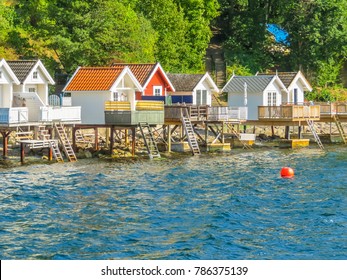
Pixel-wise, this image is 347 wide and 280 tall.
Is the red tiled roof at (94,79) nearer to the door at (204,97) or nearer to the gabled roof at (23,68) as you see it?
the gabled roof at (23,68)

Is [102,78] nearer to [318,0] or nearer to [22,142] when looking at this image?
[22,142]

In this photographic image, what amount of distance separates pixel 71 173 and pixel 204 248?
827 inches

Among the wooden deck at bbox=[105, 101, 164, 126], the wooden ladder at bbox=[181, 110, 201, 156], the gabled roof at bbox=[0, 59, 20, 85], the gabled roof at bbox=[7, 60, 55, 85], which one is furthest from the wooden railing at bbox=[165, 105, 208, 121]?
the gabled roof at bbox=[0, 59, 20, 85]

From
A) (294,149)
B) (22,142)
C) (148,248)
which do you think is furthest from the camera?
(294,149)

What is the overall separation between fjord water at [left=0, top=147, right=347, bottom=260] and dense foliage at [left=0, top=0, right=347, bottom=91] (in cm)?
1715

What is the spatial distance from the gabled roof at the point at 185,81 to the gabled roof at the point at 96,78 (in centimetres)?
744

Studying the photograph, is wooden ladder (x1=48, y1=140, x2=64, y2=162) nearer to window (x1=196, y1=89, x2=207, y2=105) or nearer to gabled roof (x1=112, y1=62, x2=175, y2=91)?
gabled roof (x1=112, y1=62, x2=175, y2=91)

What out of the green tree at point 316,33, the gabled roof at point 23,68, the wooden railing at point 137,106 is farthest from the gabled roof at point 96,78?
the green tree at point 316,33

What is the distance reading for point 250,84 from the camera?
79.6m

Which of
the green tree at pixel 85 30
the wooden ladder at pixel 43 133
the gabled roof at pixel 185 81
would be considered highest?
the green tree at pixel 85 30

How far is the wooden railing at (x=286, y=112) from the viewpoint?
7462 centimetres

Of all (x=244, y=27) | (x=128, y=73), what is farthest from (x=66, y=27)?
(x=244, y=27)

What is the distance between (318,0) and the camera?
99.7 meters

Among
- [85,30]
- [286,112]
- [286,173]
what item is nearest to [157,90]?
[85,30]
